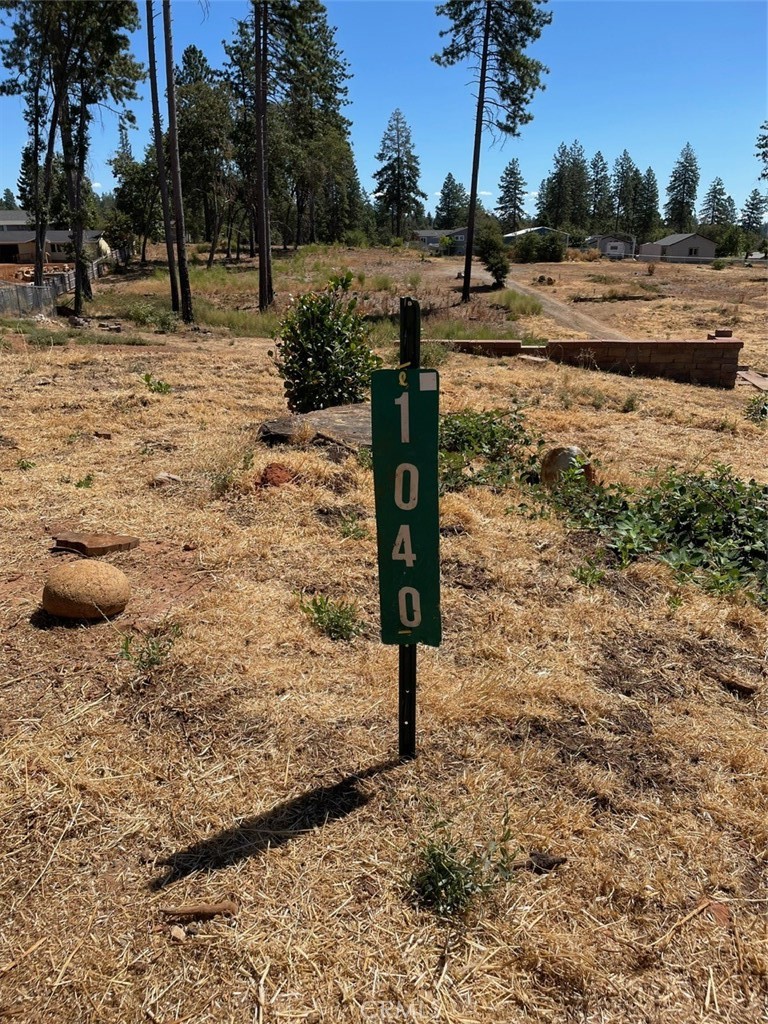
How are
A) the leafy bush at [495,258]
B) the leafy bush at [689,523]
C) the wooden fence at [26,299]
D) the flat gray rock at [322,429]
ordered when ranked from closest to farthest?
1. the leafy bush at [689,523]
2. the flat gray rock at [322,429]
3. the wooden fence at [26,299]
4. the leafy bush at [495,258]

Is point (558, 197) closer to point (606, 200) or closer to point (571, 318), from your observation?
point (606, 200)

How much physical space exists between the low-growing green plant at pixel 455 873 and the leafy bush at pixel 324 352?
5897mm

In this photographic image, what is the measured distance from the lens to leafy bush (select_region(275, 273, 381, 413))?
7500 mm

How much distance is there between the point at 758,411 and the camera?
9719 millimetres

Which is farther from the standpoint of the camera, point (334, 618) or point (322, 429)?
point (322, 429)

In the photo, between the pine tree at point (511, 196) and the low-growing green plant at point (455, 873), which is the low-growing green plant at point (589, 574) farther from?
the pine tree at point (511, 196)

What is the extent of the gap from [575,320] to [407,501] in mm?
21696

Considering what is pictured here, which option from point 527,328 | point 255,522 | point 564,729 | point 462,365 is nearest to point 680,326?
point 527,328

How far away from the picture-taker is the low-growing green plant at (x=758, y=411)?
9.38 m

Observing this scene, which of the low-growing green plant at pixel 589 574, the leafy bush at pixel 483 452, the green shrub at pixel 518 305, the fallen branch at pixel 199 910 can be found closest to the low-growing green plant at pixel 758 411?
the leafy bush at pixel 483 452

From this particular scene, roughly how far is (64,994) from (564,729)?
74.6 inches

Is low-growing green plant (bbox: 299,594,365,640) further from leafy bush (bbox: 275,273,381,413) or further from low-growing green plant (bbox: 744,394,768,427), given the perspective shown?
low-growing green plant (bbox: 744,394,768,427)

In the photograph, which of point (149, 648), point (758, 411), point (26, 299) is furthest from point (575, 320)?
point (149, 648)

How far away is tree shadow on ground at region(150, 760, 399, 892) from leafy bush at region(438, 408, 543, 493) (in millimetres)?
3388
